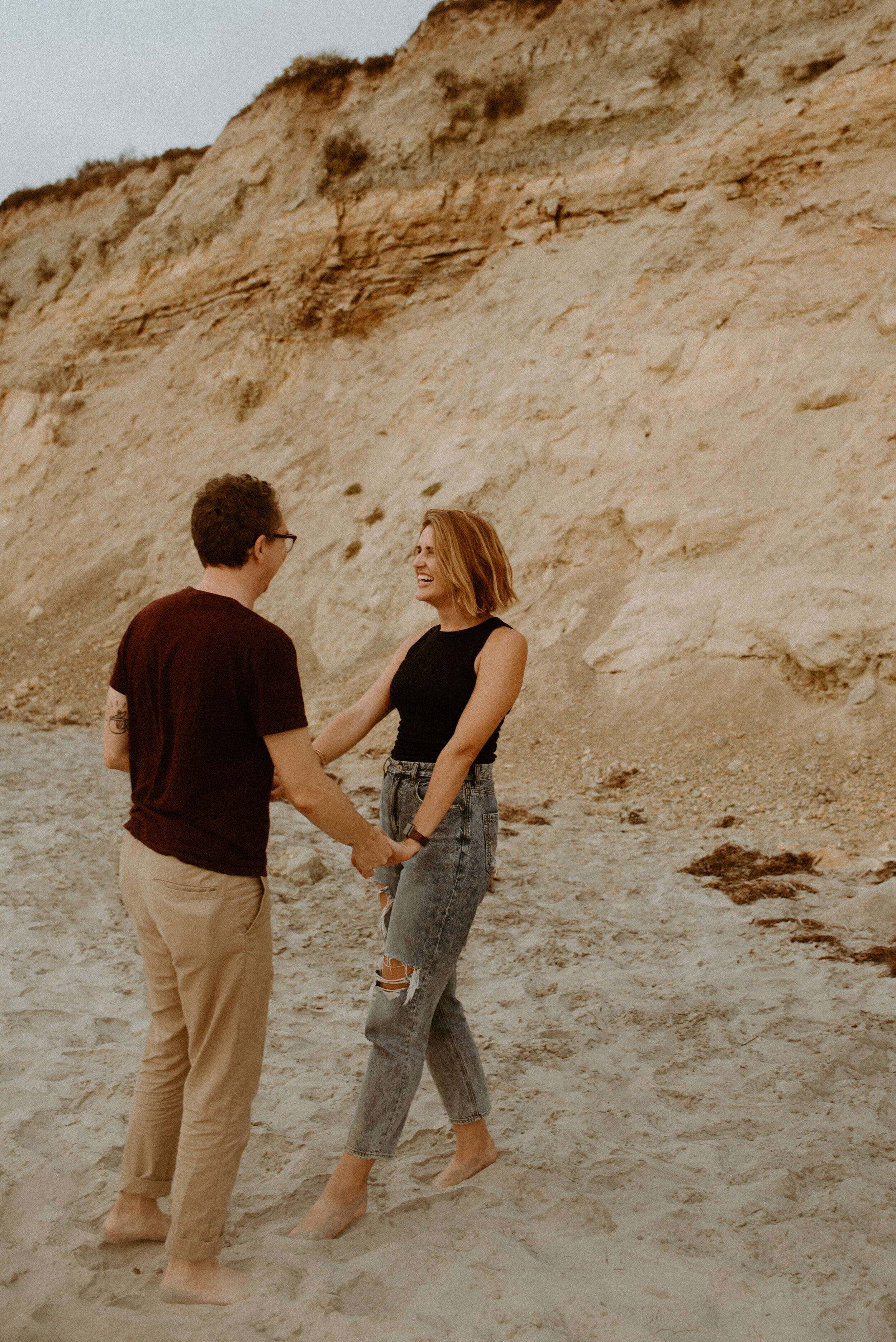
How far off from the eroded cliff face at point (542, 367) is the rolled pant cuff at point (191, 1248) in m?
7.16

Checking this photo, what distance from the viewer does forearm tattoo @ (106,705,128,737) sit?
2.63m

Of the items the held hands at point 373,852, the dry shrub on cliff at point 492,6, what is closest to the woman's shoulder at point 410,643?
the held hands at point 373,852

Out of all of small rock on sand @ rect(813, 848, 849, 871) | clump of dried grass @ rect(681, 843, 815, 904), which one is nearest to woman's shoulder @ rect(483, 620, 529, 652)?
clump of dried grass @ rect(681, 843, 815, 904)

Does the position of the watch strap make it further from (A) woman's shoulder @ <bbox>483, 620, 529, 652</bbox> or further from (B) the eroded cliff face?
(B) the eroded cliff face

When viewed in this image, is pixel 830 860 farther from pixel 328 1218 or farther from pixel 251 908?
pixel 251 908

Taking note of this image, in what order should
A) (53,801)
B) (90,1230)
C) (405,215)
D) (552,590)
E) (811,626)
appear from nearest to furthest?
(90,1230), (53,801), (811,626), (552,590), (405,215)

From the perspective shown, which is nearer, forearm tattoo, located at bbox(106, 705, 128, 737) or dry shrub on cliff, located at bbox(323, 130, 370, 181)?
forearm tattoo, located at bbox(106, 705, 128, 737)

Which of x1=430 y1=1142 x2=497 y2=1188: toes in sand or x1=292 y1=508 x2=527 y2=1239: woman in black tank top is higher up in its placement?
x1=292 y1=508 x2=527 y2=1239: woman in black tank top

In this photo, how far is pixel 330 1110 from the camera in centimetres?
355

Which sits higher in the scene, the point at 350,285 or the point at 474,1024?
the point at 350,285

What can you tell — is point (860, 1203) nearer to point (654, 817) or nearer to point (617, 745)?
point (654, 817)

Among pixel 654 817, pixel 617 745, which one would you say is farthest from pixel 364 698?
pixel 617 745

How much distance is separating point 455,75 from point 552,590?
11.3m

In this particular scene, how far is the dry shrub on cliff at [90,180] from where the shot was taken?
74.2 ft
